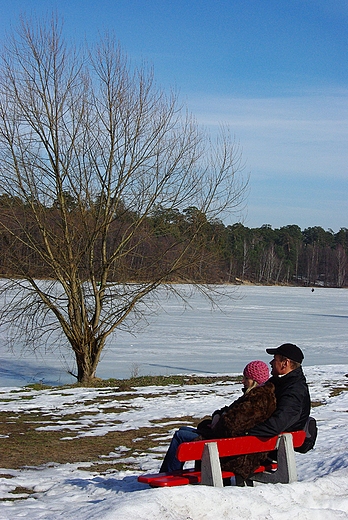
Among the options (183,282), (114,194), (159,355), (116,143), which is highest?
(116,143)

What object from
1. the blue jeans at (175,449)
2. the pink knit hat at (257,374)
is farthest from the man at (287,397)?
the blue jeans at (175,449)

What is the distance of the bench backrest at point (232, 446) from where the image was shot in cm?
446

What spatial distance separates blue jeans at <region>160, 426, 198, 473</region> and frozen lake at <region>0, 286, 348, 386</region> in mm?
9538

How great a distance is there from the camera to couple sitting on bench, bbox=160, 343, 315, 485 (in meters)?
4.71

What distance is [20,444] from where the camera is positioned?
7.34 m

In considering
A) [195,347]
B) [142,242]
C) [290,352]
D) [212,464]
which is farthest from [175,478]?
[195,347]

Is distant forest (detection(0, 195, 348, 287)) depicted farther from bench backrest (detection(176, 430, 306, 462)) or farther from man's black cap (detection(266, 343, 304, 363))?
bench backrest (detection(176, 430, 306, 462))

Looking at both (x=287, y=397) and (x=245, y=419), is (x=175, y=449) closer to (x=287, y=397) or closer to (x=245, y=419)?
(x=245, y=419)

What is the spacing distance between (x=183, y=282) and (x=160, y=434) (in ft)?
22.9

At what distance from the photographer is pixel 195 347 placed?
20.7 metres

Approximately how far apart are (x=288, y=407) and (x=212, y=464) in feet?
2.41

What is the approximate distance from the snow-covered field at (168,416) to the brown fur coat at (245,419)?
0.22m

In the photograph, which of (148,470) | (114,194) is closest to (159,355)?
(114,194)

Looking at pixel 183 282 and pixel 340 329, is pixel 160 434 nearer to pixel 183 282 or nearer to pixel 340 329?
pixel 183 282
